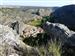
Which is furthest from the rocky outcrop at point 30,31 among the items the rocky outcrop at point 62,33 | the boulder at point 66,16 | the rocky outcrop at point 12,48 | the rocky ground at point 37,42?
the rocky outcrop at point 12,48

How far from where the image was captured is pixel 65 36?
8.34 metres

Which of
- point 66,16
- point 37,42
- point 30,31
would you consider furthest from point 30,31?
point 37,42

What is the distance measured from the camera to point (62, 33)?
8.60m

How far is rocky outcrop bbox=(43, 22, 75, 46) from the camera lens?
809 centimetres

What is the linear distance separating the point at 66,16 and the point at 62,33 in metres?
4.08

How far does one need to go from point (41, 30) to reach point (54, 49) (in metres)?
4.43

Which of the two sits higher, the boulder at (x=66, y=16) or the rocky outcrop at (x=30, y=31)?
the boulder at (x=66, y=16)

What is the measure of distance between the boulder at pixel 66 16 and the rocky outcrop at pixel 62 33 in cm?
215

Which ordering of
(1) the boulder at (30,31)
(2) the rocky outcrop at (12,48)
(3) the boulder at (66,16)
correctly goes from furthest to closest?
(3) the boulder at (66,16), (1) the boulder at (30,31), (2) the rocky outcrop at (12,48)

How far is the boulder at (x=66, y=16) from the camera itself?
465 inches

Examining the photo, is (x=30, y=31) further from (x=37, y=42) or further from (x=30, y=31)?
A: (x=37, y=42)

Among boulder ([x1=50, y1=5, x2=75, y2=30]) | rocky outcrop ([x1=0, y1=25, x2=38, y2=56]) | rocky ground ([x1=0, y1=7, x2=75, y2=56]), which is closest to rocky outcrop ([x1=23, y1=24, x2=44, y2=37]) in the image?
rocky ground ([x1=0, y1=7, x2=75, y2=56])

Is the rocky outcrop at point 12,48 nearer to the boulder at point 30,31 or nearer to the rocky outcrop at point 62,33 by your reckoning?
the rocky outcrop at point 62,33

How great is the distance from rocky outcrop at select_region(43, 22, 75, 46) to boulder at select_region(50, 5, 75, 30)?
7.04 feet
